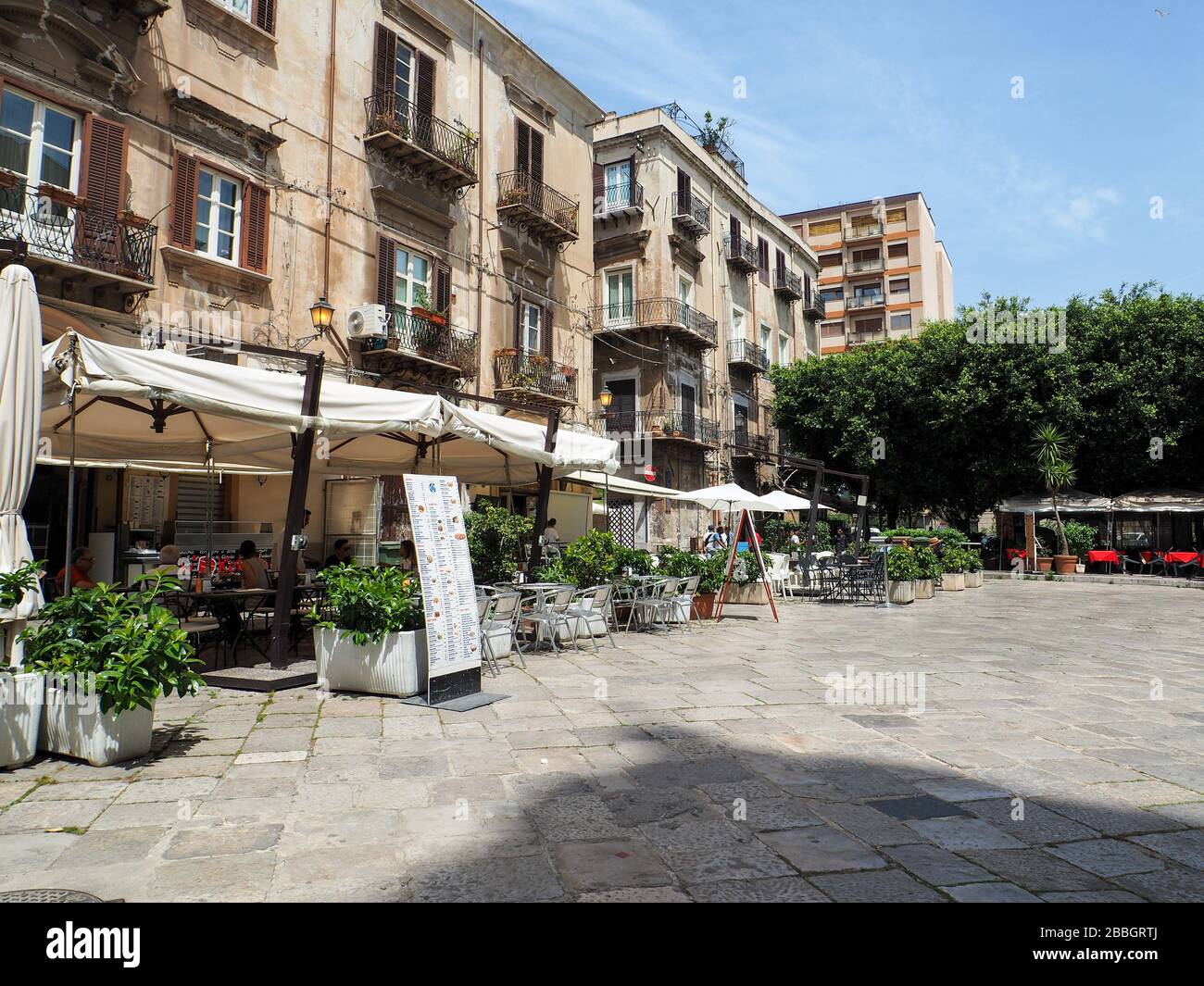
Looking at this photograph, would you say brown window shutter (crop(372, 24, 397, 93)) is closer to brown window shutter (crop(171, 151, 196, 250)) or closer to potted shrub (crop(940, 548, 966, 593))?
brown window shutter (crop(171, 151, 196, 250))

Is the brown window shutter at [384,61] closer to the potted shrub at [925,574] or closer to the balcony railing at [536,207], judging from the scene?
Result: the balcony railing at [536,207]

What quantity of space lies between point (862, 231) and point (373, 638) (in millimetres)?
48640

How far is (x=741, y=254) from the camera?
2862 cm

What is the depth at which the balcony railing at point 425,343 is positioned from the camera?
13.5 metres

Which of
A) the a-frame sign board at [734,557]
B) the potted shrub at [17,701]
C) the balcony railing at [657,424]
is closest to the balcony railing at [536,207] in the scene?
the balcony railing at [657,424]

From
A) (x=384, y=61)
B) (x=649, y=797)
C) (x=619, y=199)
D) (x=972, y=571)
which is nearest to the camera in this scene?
(x=649, y=797)

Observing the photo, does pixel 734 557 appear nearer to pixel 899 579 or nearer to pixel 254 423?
pixel 899 579

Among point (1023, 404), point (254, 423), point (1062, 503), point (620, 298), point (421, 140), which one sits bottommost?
point (254, 423)

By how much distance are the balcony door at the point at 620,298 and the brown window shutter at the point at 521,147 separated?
24.8ft

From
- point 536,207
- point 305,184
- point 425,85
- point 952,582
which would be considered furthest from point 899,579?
point 425,85

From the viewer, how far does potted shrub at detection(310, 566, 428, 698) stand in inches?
231

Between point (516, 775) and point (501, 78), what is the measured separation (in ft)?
55.4

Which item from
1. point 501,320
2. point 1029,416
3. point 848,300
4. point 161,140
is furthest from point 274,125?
point 848,300
